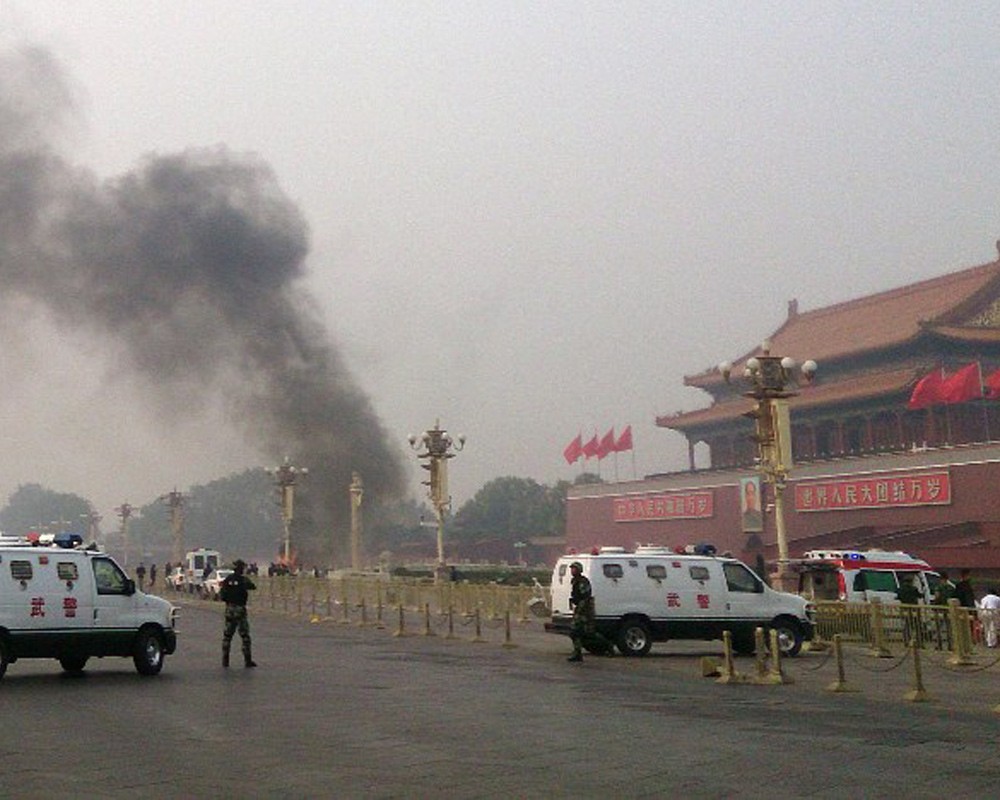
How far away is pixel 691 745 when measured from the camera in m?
10.6

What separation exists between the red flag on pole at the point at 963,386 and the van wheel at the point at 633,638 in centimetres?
3431

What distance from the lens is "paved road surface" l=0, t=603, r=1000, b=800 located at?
28.6 ft

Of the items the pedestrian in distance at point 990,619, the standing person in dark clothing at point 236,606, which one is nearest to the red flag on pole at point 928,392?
the pedestrian in distance at point 990,619

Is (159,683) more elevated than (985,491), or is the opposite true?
(985,491)

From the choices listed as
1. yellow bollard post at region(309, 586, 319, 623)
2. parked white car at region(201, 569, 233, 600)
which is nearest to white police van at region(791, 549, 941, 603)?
yellow bollard post at region(309, 586, 319, 623)

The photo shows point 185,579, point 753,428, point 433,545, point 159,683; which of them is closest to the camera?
point 159,683

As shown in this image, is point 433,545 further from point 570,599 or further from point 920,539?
point 570,599

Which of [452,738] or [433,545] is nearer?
[452,738]

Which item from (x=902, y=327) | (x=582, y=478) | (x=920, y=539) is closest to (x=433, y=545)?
(x=582, y=478)

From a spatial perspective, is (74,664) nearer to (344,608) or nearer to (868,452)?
(344,608)

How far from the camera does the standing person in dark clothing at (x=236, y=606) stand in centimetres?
1855

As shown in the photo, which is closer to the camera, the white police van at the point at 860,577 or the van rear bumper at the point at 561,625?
the van rear bumper at the point at 561,625

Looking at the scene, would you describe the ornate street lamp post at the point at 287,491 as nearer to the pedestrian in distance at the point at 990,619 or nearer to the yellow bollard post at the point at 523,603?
the yellow bollard post at the point at 523,603

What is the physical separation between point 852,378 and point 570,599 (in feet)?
147
